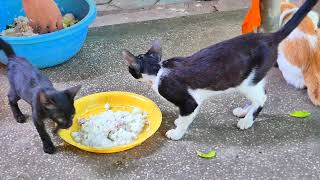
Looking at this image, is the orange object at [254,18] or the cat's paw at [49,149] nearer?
the cat's paw at [49,149]

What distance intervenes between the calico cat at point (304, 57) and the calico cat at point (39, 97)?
129 cm

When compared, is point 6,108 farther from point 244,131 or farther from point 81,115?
point 244,131

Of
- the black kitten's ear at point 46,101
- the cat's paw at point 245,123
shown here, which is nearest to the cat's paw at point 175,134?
the cat's paw at point 245,123

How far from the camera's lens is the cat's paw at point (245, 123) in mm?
2381

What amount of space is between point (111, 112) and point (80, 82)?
18.9 inches

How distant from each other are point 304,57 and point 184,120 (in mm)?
837

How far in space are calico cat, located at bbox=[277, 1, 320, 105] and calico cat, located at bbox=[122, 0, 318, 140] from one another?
1.50ft

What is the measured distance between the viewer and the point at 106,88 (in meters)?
2.79

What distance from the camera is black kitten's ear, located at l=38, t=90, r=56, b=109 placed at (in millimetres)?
1930

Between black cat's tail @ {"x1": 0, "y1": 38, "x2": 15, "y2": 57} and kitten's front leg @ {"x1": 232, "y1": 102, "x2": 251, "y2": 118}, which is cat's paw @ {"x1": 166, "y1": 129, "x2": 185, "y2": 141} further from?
black cat's tail @ {"x1": 0, "y1": 38, "x2": 15, "y2": 57}

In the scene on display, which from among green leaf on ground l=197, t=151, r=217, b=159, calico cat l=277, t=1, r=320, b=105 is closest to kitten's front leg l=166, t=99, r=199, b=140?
green leaf on ground l=197, t=151, r=217, b=159

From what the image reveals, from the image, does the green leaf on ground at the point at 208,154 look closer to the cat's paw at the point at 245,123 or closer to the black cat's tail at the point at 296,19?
the cat's paw at the point at 245,123

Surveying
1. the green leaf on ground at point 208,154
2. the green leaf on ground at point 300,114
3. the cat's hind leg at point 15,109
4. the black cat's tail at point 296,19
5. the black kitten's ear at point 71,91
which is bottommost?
the green leaf on ground at point 300,114

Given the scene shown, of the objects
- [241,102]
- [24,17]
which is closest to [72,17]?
[24,17]
